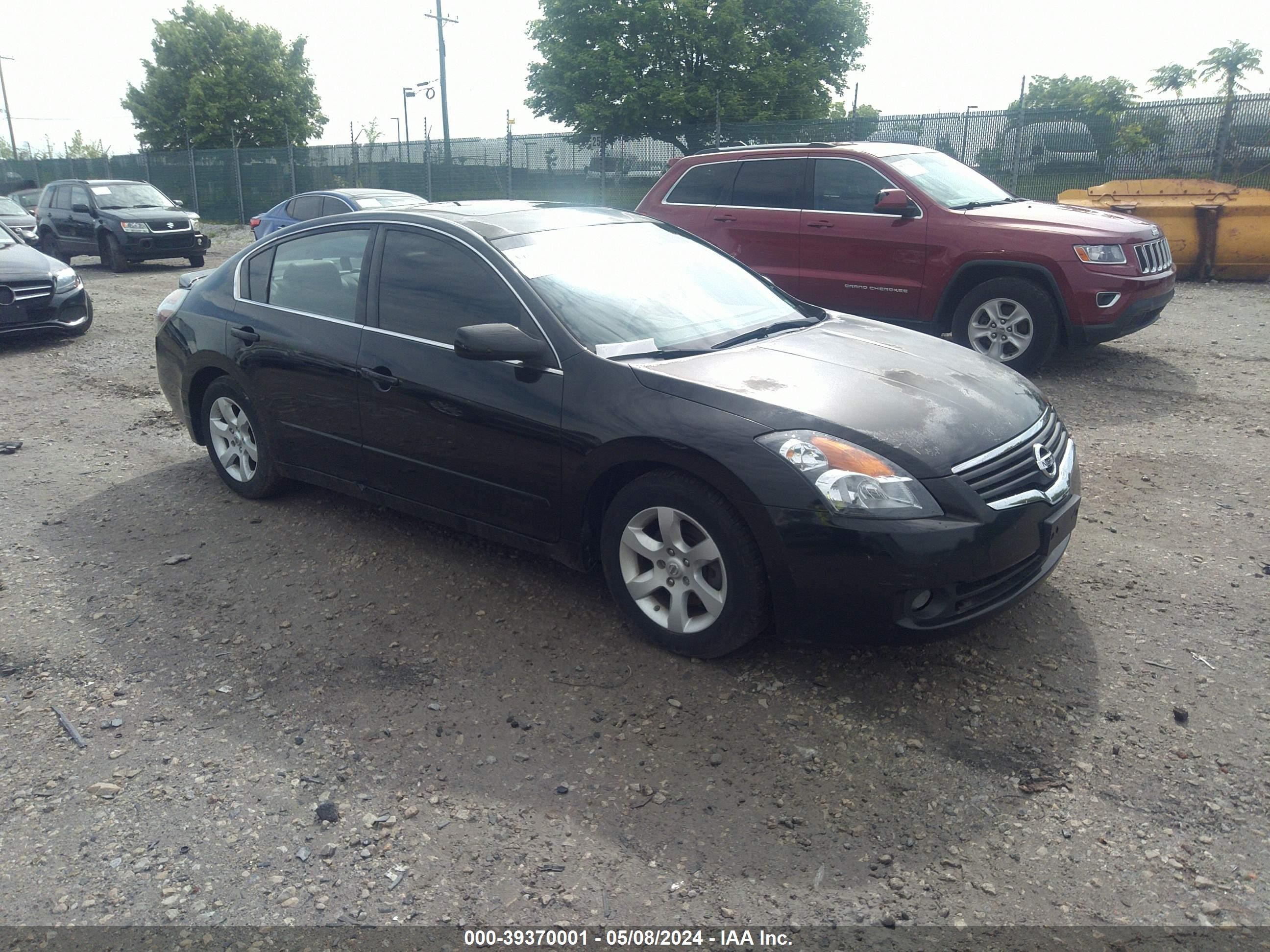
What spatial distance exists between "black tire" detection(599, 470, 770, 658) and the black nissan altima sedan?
0.03 feet

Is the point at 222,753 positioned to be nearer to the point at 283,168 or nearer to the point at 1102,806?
the point at 1102,806

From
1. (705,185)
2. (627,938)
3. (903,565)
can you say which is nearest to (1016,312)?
(705,185)

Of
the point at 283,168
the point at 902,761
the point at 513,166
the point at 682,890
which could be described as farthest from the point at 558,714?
the point at 283,168

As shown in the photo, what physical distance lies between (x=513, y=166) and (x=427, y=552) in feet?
68.2

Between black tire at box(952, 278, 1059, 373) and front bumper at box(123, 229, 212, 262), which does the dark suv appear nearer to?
front bumper at box(123, 229, 212, 262)

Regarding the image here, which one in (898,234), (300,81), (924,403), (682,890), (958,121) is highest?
(300,81)

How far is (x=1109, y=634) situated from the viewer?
12.3 feet

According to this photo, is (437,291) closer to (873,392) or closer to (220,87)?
(873,392)

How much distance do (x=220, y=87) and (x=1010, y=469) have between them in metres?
49.5

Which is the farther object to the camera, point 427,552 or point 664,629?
point 427,552

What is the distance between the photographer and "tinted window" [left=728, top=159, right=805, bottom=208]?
8914 mm

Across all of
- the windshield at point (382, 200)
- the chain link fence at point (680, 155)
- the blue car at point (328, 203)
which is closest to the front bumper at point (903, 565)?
the chain link fence at point (680, 155)

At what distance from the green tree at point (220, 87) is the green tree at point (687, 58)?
1222cm

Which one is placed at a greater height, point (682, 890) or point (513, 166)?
point (513, 166)
